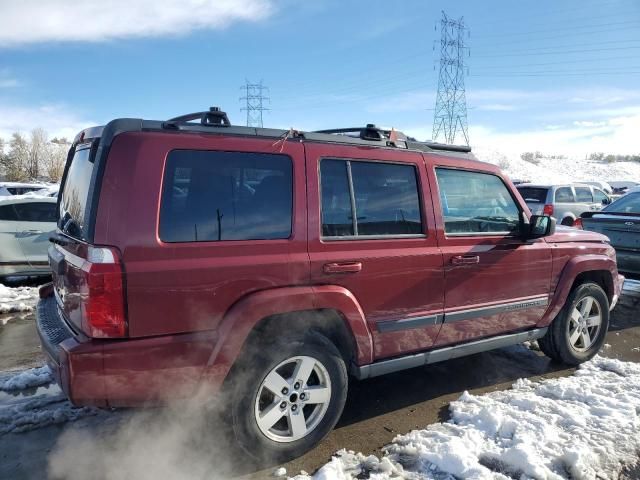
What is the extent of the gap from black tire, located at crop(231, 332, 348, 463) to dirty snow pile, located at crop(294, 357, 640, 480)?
0.21 metres

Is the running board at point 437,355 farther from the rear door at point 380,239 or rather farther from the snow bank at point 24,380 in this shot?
the snow bank at point 24,380

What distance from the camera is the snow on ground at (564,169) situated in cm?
7062

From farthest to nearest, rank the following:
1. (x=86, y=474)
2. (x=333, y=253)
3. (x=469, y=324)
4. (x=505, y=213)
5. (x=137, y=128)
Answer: (x=505, y=213)
(x=469, y=324)
(x=333, y=253)
(x=86, y=474)
(x=137, y=128)

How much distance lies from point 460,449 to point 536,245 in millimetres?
1976

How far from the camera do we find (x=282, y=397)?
2.94 m

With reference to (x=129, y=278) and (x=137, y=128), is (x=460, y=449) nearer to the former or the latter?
(x=129, y=278)

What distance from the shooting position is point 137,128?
2605 mm

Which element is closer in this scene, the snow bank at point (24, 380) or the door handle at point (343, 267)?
the door handle at point (343, 267)

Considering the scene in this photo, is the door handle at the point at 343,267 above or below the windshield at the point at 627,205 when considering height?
below

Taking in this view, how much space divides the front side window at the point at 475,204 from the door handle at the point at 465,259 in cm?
19

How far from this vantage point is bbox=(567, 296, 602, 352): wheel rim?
4.62 metres

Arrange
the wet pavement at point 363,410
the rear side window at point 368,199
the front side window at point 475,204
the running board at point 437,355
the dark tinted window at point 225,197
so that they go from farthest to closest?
1. the front side window at point 475,204
2. the running board at point 437,355
3. the rear side window at point 368,199
4. the wet pavement at point 363,410
5. the dark tinted window at point 225,197

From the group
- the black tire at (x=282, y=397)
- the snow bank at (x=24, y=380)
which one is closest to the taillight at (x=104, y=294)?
the black tire at (x=282, y=397)

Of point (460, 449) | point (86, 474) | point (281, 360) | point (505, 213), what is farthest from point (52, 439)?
point (505, 213)
